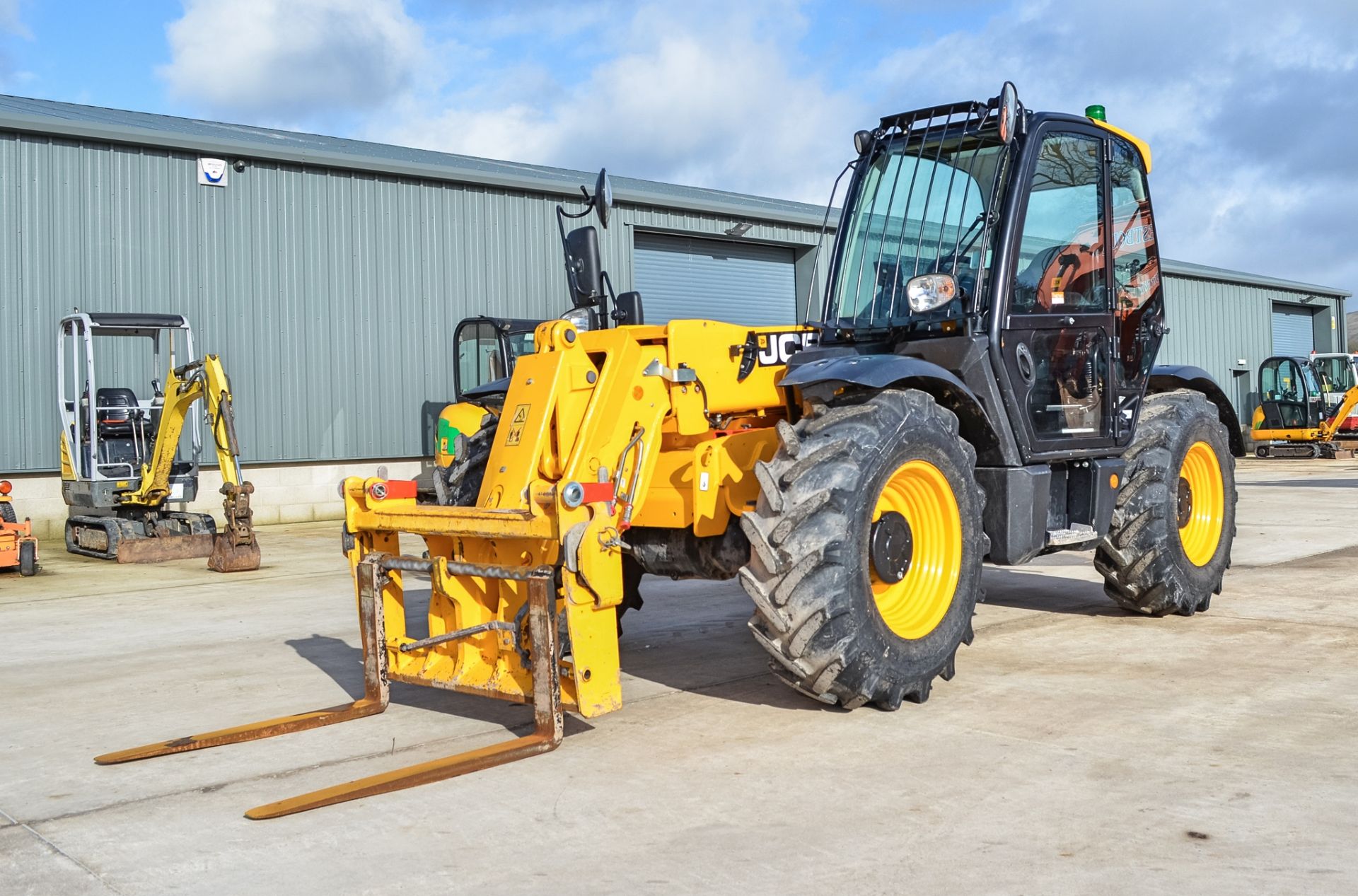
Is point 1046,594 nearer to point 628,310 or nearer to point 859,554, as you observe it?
point 628,310

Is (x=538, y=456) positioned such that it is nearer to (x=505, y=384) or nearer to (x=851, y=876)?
(x=505, y=384)

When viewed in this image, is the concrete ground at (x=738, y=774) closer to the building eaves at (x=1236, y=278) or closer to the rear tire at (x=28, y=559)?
the rear tire at (x=28, y=559)

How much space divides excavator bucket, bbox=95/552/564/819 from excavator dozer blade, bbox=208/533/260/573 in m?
6.75

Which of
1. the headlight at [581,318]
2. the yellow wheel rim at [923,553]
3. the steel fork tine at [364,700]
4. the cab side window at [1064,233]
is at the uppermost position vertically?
the cab side window at [1064,233]

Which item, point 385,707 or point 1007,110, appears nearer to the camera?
point 385,707

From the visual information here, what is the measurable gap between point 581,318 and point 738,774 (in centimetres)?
251

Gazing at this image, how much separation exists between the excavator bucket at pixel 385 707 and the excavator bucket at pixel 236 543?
6.73 metres

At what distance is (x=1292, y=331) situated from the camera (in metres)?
40.8

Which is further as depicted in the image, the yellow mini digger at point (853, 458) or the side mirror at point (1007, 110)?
the side mirror at point (1007, 110)

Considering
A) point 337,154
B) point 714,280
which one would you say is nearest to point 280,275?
point 337,154

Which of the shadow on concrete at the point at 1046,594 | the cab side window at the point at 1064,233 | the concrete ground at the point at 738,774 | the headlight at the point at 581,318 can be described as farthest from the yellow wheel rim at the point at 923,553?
the shadow on concrete at the point at 1046,594

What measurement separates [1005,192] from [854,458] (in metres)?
2.05

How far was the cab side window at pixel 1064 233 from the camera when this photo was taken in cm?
635

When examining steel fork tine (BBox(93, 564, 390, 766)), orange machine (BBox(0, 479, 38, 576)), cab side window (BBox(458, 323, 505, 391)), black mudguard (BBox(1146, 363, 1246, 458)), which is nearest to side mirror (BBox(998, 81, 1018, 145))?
black mudguard (BBox(1146, 363, 1246, 458))
